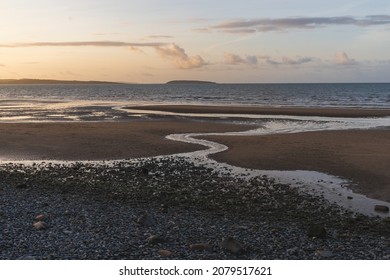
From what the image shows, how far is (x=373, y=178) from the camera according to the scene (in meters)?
19.3

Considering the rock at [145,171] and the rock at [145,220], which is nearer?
the rock at [145,220]

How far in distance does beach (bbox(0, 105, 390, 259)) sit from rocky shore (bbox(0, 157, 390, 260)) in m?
0.03

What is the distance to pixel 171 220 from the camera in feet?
44.0

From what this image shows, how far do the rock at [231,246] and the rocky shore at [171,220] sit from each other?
24 millimetres

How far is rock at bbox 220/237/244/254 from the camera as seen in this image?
10516 mm

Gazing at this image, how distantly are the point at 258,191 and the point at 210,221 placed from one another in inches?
170

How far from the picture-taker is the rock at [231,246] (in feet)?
34.5

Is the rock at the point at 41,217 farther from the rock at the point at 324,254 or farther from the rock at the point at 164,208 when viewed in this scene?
the rock at the point at 324,254

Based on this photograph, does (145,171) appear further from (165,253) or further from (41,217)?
(165,253)

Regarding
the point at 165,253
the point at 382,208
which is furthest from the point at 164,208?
the point at 382,208

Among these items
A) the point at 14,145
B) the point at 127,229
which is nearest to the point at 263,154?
the point at 127,229

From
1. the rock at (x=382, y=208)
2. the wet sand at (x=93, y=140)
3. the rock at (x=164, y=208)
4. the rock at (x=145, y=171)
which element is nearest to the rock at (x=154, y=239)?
the rock at (x=164, y=208)

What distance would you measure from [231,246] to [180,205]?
4.78 m

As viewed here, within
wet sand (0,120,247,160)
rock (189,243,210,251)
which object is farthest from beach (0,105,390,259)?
wet sand (0,120,247,160)
